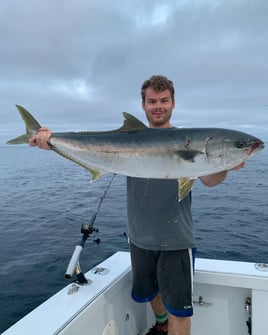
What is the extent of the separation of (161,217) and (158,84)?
135cm

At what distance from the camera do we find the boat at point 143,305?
123 inches

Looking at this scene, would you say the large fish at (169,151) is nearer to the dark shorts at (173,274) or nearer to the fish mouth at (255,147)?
the fish mouth at (255,147)

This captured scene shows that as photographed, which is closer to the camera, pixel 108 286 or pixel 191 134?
pixel 191 134

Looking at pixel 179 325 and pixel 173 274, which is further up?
pixel 173 274

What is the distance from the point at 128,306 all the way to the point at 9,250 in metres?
6.08

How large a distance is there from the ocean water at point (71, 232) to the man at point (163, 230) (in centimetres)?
290

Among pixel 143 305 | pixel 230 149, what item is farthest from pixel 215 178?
pixel 143 305

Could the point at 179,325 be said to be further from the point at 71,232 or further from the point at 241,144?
the point at 71,232

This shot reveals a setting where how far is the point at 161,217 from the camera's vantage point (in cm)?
329

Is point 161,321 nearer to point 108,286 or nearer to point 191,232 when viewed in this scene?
point 108,286

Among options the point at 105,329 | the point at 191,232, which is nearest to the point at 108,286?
the point at 105,329

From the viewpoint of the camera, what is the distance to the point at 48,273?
7.50 m

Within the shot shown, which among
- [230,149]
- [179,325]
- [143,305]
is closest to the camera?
[230,149]

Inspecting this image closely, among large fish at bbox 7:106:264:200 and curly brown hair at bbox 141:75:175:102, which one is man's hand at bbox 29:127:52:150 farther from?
curly brown hair at bbox 141:75:175:102
